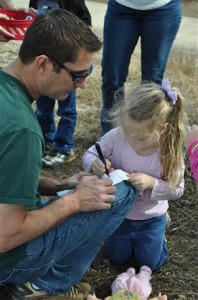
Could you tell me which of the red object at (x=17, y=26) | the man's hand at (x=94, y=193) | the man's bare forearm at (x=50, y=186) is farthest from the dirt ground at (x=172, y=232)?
the red object at (x=17, y=26)

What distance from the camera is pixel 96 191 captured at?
2104 mm

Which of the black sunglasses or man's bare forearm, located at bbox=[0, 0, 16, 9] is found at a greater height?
the black sunglasses

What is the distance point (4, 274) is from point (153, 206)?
890mm

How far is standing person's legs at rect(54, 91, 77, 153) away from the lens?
11.7 ft

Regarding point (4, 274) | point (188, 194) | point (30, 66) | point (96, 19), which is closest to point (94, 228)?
point (4, 274)

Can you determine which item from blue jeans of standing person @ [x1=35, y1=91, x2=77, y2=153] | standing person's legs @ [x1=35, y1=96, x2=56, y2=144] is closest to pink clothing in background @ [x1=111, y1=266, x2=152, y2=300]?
blue jeans of standing person @ [x1=35, y1=91, x2=77, y2=153]

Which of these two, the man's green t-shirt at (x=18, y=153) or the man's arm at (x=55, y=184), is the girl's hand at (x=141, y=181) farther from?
the man's green t-shirt at (x=18, y=153)

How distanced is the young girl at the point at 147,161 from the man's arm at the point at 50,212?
23 cm

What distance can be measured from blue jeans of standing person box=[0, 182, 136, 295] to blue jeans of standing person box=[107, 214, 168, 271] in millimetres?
348

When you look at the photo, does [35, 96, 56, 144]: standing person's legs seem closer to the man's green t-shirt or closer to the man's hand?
the man's hand

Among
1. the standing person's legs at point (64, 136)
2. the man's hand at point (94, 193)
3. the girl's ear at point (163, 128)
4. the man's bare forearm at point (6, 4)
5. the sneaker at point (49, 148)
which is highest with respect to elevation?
the man's bare forearm at point (6, 4)

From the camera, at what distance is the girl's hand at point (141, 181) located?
2297 millimetres

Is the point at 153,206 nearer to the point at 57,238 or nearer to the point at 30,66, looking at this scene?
the point at 57,238

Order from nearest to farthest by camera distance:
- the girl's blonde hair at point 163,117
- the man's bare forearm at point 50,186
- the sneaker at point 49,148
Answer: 1. the girl's blonde hair at point 163,117
2. the man's bare forearm at point 50,186
3. the sneaker at point 49,148
